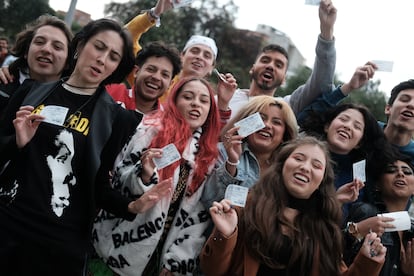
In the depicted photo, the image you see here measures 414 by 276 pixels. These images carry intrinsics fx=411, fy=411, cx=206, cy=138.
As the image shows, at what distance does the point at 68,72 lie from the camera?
3098 mm

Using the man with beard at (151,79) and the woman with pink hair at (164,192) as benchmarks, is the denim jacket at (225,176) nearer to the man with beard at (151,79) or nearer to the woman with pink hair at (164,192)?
the woman with pink hair at (164,192)

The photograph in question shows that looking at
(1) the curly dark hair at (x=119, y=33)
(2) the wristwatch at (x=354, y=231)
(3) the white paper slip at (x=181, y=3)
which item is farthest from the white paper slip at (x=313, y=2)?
(2) the wristwatch at (x=354, y=231)

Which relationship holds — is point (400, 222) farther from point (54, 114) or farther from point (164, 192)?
point (54, 114)

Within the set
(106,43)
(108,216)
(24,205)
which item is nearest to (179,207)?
(108,216)

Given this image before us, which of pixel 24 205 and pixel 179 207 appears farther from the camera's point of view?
pixel 179 207

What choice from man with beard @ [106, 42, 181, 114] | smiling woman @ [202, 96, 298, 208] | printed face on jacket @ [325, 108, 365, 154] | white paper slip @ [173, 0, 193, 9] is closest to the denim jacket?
smiling woman @ [202, 96, 298, 208]

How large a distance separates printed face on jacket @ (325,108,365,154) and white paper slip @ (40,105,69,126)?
7.54 ft

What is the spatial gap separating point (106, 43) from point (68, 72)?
0.63 metres

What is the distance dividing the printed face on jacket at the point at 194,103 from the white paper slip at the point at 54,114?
960 mm

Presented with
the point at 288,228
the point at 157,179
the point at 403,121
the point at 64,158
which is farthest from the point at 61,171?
the point at 403,121

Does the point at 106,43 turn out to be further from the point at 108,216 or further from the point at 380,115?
the point at 380,115

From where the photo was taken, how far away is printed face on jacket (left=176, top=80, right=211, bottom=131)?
3.05 metres

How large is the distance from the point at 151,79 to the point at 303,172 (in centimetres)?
151

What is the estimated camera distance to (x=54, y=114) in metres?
2.33
